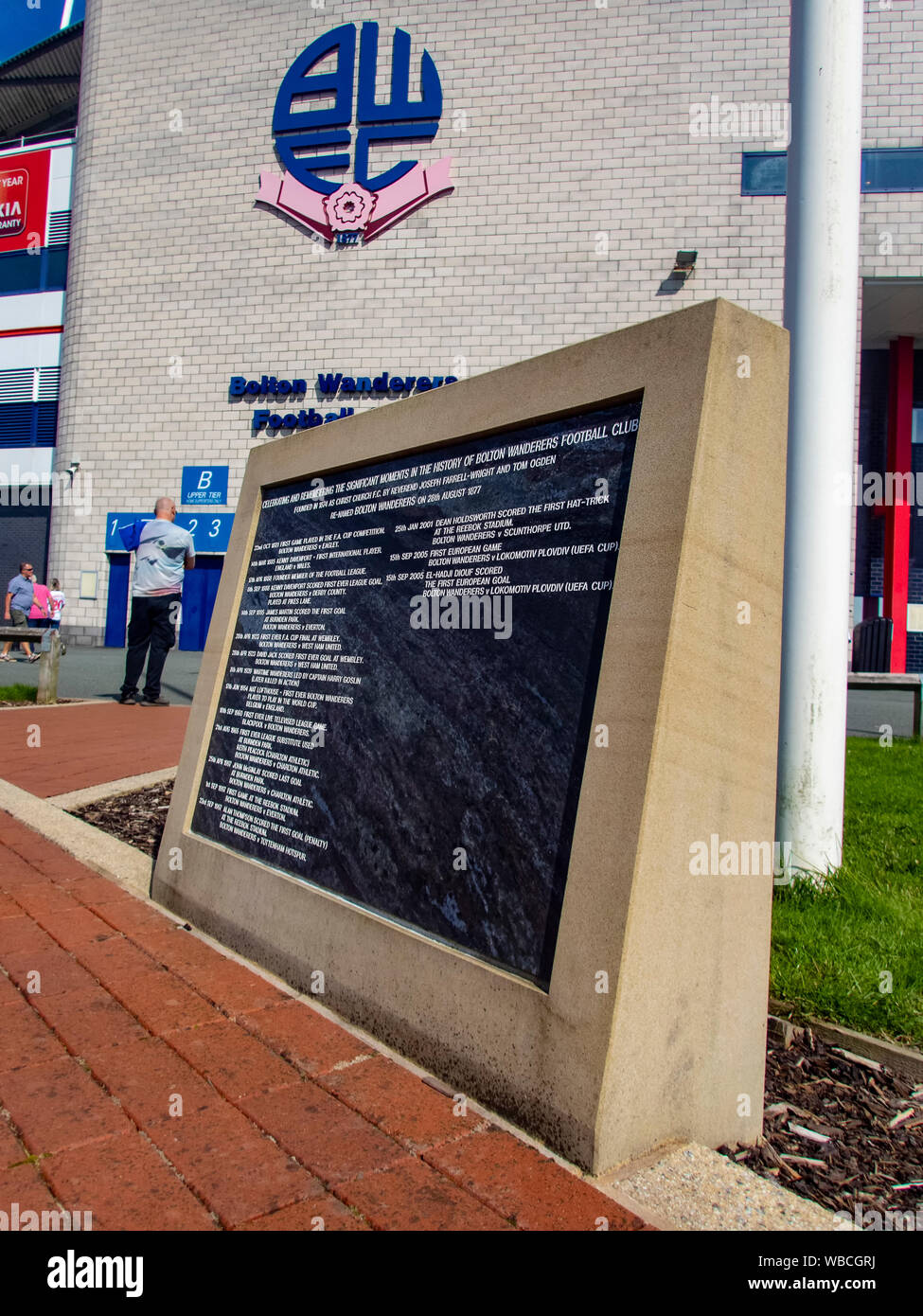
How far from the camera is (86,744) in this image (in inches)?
288

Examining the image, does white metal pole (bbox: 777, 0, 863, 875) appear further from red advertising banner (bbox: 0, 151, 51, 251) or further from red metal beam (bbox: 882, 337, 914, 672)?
red advertising banner (bbox: 0, 151, 51, 251)

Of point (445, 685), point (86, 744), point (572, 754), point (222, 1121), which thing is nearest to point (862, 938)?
point (572, 754)

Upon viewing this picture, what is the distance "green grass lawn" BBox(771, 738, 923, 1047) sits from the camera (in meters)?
2.77

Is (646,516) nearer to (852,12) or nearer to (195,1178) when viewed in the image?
(195,1178)

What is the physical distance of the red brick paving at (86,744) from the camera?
615 cm

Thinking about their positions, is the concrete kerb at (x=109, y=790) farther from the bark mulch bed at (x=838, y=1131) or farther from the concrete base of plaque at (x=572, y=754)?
the bark mulch bed at (x=838, y=1131)

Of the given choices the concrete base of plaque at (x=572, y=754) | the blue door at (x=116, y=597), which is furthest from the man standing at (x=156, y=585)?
the blue door at (x=116, y=597)

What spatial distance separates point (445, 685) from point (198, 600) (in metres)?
21.3

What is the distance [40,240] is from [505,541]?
2722 centimetres

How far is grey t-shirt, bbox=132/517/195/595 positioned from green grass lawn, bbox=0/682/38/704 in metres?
2.00

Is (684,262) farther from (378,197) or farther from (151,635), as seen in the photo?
(151,635)

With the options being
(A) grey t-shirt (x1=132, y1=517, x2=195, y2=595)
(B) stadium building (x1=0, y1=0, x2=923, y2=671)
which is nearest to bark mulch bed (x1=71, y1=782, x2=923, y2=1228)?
(A) grey t-shirt (x1=132, y1=517, x2=195, y2=595)

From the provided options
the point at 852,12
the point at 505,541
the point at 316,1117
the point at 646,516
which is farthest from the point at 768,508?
the point at 852,12

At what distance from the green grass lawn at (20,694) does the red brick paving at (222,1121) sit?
748 centimetres
